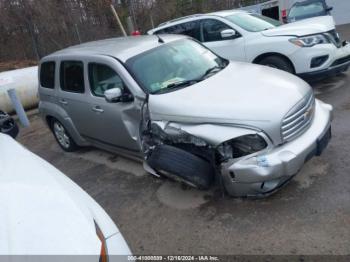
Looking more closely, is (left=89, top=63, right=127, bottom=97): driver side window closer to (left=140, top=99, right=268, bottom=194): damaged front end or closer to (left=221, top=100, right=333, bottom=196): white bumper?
(left=140, top=99, right=268, bottom=194): damaged front end

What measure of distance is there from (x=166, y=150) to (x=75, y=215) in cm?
158

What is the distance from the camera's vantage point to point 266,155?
317cm

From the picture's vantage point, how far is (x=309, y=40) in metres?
6.00

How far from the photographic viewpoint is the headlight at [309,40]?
→ 19.6 ft

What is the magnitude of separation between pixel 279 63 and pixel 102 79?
3335 mm

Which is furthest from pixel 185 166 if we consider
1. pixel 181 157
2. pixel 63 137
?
pixel 63 137

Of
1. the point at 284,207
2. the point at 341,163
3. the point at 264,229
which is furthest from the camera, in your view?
the point at 341,163

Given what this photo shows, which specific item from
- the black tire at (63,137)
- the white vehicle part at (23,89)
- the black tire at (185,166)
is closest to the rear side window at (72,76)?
the black tire at (63,137)

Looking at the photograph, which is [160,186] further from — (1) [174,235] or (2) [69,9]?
(2) [69,9]

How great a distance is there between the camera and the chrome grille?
3266 millimetres

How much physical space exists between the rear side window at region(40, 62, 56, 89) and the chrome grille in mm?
3697

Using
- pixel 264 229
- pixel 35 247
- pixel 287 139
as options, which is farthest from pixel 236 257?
pixel 35 247

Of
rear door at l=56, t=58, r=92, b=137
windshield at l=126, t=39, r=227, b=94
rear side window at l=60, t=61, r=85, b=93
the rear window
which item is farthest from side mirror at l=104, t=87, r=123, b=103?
the rear window

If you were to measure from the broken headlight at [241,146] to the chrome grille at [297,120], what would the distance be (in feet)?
0.80
